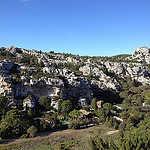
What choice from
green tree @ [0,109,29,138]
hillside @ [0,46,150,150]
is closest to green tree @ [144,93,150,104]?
hillside @ [0,46,150,150]

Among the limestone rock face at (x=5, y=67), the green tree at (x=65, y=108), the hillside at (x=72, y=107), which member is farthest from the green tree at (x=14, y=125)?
the limestone rock face at (x=5, y=67)

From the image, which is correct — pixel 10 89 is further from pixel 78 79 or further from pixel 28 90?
pixel 78 79

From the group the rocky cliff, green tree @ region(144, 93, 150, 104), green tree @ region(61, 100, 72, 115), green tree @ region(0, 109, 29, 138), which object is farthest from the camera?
green tree @ region(144, 93, 150, 104)

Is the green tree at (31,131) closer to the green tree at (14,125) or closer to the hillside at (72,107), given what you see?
the hillside at (72,107)

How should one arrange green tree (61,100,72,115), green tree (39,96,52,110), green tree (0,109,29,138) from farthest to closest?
green tree (39,96,52,110)
green tree (61,100,72,115)
green tree (0,109,29,138)

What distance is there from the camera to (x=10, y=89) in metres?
59.5

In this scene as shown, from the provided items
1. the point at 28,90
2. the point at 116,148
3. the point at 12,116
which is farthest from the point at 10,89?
the point at 116,148

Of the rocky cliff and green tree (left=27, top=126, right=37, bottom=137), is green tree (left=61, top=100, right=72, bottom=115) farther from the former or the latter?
green tree (left=27, top=126, right=37, bottom=137)

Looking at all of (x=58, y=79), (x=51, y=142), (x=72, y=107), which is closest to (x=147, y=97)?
(x=72, y=107)

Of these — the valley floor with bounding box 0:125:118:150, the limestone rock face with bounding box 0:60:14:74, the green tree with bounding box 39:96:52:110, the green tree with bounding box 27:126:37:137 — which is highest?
the limestone rock face with bounding box 0:60:14:74

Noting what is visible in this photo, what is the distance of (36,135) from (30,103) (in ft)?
72.1

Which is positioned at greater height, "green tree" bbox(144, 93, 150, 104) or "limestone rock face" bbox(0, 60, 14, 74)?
"limestone rock face" bbox(0, 60, 14, 74)

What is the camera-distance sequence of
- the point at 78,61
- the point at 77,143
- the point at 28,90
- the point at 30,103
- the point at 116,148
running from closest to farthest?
the point at 116,148, the point at 77,143, the point at 30,103, the point at 28,90, the point at 78,61

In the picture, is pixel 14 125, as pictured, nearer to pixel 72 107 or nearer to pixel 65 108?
pixel 65 108
